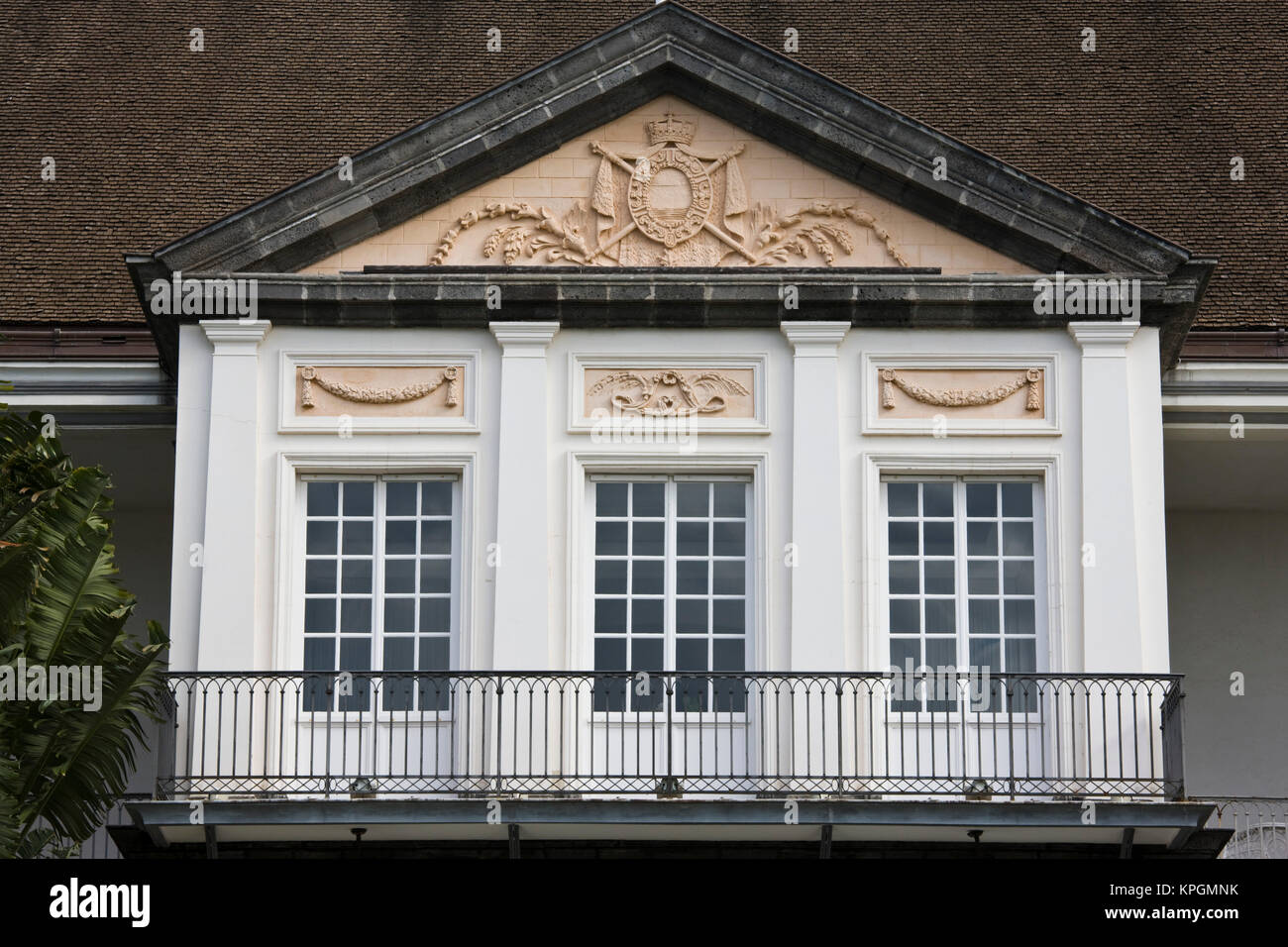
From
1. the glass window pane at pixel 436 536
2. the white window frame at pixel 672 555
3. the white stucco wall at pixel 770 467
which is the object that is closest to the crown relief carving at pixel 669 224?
the white stucco wall at pixel 770 467

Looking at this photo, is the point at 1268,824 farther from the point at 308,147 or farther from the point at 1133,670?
the point at 308,147

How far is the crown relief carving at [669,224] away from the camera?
22.7m

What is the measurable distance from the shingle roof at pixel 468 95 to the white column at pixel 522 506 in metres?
4.41

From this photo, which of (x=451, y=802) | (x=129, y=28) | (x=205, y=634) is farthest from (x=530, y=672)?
(x=129, y=28)

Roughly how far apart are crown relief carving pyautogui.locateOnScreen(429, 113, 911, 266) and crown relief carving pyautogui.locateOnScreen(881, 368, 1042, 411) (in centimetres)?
103

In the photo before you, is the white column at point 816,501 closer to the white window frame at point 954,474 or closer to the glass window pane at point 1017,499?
the white window frame at point 954,474

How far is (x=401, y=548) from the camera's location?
22531 millimetres

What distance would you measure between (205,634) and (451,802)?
2548mm

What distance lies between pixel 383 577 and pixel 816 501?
11.9ft

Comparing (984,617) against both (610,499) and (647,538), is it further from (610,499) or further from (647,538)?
(610,499)

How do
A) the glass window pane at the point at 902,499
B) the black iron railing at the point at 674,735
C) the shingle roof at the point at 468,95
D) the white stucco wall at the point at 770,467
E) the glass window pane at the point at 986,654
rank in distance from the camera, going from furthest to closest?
the shingle roof at the point at 468,95 → the glass window pane at the point at 902,499 → the glass window pane at the point at 986,654 → the white stucco wall at the point at 770,467 → the black iron railing at the point at 674,735

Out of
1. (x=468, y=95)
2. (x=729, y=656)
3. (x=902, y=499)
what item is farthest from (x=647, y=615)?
(x=468, y=95)

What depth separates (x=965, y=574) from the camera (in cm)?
2242

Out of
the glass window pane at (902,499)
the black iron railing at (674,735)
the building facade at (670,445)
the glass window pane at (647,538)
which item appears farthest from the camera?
the glass window pane at (902,499)
